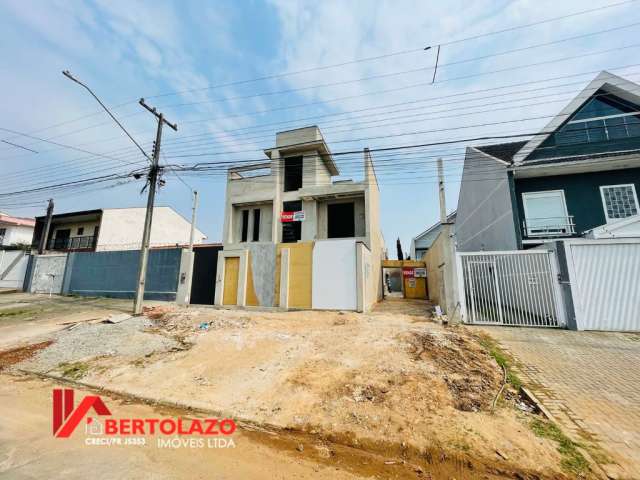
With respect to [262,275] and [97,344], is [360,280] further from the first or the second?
[97,344]

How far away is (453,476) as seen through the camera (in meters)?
2.49

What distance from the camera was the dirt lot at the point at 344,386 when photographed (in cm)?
276

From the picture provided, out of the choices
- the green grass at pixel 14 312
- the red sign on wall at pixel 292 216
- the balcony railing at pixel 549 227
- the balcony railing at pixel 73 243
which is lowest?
the green grass at pixel 14 312

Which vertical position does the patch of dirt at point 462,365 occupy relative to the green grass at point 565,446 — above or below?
above

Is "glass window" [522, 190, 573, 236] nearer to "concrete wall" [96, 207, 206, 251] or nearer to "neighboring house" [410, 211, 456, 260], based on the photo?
"neighboring house" [410, 211, 456, 260]

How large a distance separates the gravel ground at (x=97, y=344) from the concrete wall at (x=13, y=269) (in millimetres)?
20952

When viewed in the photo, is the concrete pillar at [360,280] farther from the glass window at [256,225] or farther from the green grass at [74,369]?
the green grass at [74,369]

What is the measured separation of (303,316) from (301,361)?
4.99 meters

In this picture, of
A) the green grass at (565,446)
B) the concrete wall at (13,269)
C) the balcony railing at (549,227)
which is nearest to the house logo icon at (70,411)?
the green grass at (565,446)

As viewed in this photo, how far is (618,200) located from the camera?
12.1 meters

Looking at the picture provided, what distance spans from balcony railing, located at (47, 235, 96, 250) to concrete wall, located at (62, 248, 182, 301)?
5.10 meters

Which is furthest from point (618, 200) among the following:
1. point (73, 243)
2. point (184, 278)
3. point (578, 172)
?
point (73, 243)

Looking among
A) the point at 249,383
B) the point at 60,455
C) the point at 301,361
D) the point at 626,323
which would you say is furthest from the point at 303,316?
the point at 626,323

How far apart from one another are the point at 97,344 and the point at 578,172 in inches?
801
